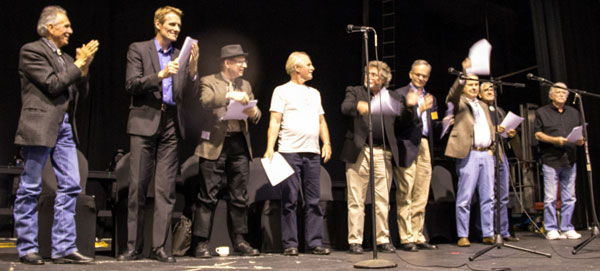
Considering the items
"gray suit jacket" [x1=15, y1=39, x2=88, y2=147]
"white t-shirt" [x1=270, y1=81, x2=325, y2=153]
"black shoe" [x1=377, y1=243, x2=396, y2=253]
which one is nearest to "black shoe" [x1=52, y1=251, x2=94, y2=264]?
"gray suit jacket" [x1=15, y1=39, x2=88, y2=147]

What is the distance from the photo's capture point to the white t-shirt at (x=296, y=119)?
405cm

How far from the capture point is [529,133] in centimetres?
773

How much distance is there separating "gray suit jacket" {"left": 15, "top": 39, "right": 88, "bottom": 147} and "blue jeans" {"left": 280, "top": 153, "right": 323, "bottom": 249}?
1.57 meters

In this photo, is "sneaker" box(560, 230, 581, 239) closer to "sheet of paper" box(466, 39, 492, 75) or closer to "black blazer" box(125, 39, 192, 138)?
"sheet of paper" box(466, 39, 492, 75)

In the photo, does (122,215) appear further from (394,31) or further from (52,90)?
(394,31)

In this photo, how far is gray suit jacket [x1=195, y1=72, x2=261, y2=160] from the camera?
3.81m

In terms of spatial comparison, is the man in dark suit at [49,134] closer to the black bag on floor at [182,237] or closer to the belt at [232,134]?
the black bag on floor at [182,237]

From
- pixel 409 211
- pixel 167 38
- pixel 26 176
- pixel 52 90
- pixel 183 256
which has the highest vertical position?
pixel 167 38

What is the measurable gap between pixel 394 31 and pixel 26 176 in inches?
219

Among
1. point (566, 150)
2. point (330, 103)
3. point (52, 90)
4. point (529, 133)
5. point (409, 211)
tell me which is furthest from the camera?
point (529, 133)

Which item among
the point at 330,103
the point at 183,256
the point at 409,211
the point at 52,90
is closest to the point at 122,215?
the point at 183,256

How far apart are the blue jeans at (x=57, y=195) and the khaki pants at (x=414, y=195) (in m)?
2.41

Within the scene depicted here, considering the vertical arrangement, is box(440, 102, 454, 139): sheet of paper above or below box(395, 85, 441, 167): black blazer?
above

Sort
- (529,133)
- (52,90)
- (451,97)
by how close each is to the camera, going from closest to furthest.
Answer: (52,90) < (451,97) < (529,133)
